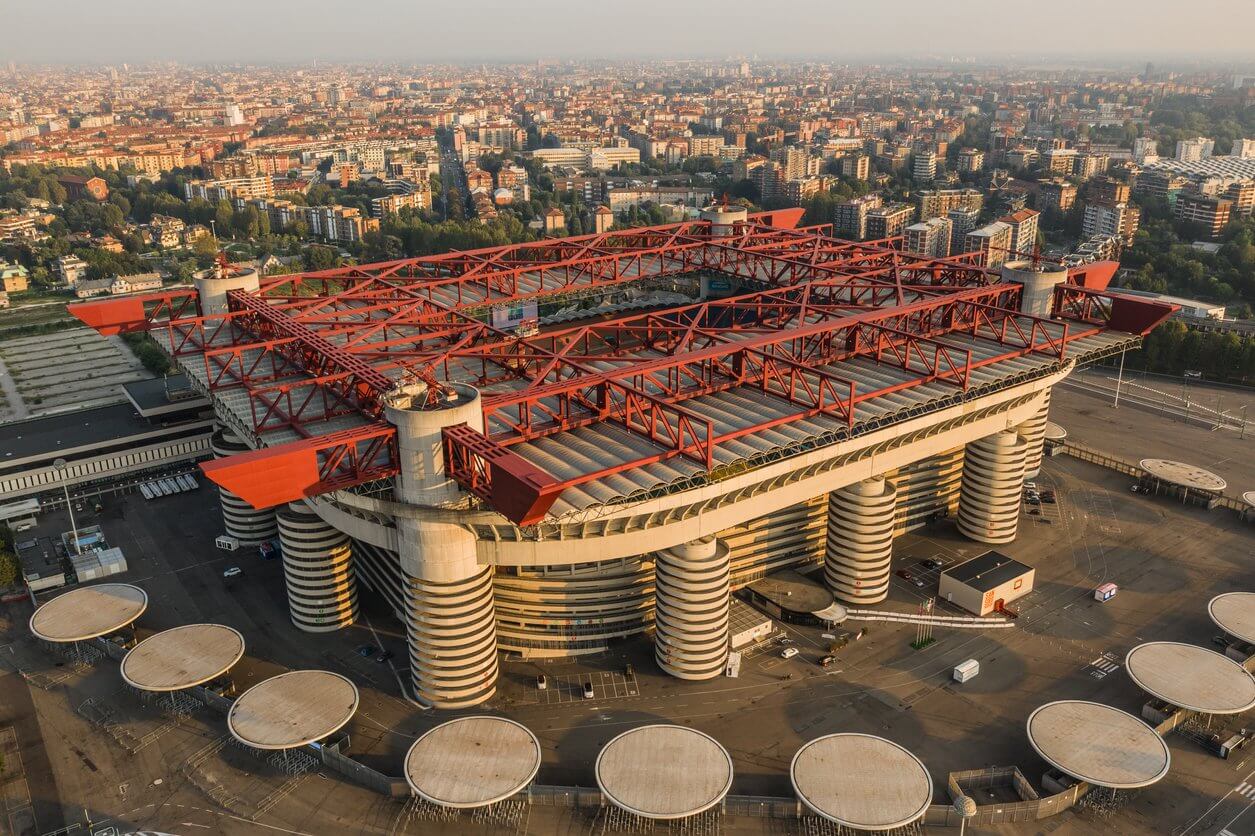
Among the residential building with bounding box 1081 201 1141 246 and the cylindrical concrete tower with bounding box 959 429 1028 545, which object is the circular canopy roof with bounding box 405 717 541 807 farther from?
the residential building with bounding box 1081 201 1141 246

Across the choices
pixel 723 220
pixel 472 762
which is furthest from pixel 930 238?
pixel 472 762

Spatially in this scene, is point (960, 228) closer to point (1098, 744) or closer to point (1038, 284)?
point (1038, 284)

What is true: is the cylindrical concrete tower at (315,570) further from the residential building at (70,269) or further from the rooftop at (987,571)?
the residential building at (70,269)

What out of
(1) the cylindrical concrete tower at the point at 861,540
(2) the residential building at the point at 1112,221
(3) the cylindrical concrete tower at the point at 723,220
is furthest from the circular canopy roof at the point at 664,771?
(2) the residential building at the point at 1112,221

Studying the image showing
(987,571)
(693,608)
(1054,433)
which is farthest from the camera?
(1054,433)

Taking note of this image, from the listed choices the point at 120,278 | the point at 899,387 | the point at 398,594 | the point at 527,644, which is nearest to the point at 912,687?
the point at 899,387
